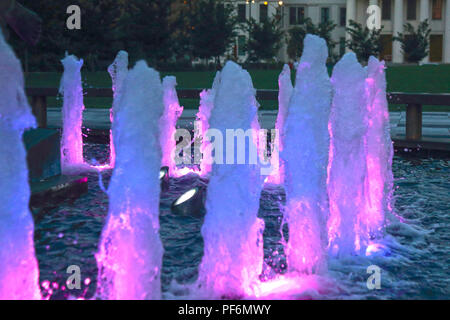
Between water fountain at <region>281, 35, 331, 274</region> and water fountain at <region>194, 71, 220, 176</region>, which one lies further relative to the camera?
water fountain at <region>194, 71, 220, 176</region>

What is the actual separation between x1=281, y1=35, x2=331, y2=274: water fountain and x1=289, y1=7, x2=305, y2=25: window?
73979 mm

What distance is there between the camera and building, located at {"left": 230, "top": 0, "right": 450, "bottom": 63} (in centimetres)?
7006

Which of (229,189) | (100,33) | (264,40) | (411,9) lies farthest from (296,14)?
(229,189)

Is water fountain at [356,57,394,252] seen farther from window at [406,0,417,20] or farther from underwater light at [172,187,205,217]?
window at [406,0,417,20]

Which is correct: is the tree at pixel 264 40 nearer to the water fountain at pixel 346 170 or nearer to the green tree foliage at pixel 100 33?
the green tree foliage at pixel 100 33

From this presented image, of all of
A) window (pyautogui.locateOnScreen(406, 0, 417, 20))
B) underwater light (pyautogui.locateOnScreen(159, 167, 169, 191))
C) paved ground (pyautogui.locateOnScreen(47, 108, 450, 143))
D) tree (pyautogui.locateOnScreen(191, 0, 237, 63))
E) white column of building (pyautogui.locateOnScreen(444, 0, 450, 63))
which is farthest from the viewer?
window (pyautogui.locateOnScreen(406, 0, 417, 20))

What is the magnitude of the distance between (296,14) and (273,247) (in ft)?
246

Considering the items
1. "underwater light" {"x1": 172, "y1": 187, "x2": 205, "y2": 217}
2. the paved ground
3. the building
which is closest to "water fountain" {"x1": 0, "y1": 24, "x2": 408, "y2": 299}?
"underwater light" {"x1": 172, "y1": 187, "x2": 205, "y2": 217}

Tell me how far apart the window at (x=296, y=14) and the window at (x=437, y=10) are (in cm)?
1477

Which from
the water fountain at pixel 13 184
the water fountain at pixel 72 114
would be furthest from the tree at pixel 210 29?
the water fountain at pixel 13 184

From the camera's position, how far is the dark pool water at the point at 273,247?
459 centimetres

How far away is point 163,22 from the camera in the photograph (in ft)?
159
